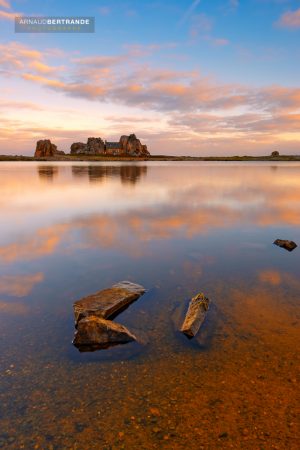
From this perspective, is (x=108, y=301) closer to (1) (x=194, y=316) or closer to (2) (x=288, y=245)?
(1) (x=194, y=316)

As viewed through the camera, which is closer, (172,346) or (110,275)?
(172,346)

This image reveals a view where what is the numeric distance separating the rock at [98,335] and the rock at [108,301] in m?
0.80

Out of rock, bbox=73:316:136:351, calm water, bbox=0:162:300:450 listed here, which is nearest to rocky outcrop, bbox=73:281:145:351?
rock, bbox=73:316:136:351

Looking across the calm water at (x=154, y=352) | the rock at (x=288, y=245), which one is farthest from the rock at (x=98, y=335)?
the rock at (x=288, y=245)

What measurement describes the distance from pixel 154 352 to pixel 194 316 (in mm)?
1636

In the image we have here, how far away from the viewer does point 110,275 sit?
480 inches

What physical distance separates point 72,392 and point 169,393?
76.3 inches

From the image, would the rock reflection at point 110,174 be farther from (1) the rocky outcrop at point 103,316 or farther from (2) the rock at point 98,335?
(2) the rock at point 98,335

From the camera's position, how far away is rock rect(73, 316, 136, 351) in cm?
766

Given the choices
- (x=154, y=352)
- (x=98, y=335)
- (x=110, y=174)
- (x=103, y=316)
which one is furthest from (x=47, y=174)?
(x=154, y=352)

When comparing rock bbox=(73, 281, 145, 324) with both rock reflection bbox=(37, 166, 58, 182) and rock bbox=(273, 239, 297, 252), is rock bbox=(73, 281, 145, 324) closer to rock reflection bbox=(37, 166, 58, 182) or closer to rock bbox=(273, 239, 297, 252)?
rock bbox=(273, 239, 297, 252)

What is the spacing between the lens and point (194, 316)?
850 centimetres

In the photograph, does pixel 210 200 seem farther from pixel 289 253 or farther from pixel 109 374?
pixel 109 374

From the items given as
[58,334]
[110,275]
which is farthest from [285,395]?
[110,275]
